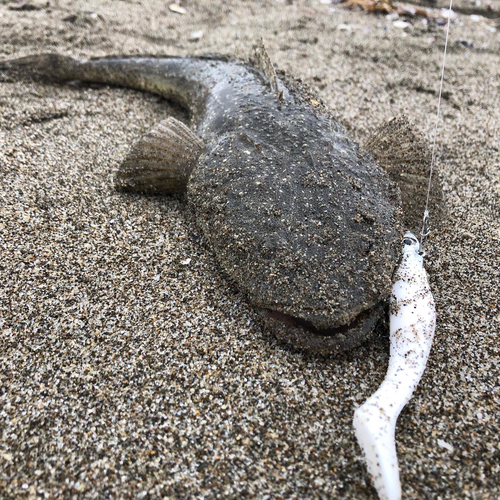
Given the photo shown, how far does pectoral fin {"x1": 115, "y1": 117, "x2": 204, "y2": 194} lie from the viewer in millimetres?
2854

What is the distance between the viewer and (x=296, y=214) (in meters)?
2.17

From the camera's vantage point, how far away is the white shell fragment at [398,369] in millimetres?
1552

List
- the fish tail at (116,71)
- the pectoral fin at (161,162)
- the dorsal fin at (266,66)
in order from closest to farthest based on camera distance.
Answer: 1. the pectoral fin at (161,162)
2. the dorsal fin at (266,66)
3. the fish tail at (116,71)

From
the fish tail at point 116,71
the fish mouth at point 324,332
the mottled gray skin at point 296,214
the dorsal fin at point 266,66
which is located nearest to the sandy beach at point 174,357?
the fish mouth at point 324,332

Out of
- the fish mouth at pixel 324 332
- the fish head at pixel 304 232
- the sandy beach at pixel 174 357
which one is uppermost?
the fish head at pixel 304 232

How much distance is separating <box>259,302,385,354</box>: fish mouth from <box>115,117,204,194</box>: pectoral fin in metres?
1.29

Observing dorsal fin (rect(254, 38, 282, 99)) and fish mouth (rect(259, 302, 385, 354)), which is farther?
dorsal fin (rect(254, 38, 282, 99))

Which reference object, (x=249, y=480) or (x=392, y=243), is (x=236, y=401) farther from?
(x=392, y=243)

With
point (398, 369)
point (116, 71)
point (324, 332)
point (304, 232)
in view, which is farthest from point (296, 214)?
point (116, 71)

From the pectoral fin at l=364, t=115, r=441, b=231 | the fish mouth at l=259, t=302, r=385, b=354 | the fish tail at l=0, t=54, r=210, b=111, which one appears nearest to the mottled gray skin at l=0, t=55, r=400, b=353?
the fish mouth at l=259, t=302, r=385, b=354

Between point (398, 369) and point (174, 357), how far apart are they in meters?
1.01

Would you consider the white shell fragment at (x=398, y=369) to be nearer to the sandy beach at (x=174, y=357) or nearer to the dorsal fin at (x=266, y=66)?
the sandy beach at (x=174, y=357)

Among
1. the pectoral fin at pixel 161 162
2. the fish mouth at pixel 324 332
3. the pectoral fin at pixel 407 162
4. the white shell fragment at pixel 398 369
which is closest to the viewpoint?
the white shell fragment at pixel 398 369

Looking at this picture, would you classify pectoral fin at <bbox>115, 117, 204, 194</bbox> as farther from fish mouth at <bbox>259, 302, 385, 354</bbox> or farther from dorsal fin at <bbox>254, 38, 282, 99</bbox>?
fish mouth at <bbox>259, 302, 385, 354</bbox>
